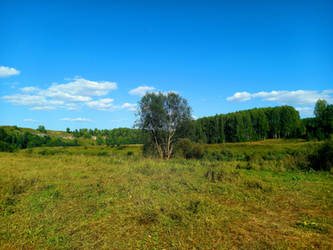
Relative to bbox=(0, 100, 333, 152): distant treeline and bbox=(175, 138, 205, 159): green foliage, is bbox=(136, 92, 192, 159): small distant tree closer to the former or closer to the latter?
bbox=(175, 138, 205, 159): green foliage

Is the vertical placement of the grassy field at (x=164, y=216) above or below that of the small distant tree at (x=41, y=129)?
below

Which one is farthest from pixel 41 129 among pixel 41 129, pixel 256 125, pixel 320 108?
pixel 320 108

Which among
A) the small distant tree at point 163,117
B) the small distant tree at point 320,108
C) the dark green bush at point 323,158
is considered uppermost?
the small distant tree at point 320,108

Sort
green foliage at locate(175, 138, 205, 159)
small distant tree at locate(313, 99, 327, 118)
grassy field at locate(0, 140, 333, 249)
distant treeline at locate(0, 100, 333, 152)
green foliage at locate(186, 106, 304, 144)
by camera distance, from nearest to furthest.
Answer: grassy field at locate(0, 140, 333, 249) < green foliage at locate(175, 138, 205, 159) < distant treeline at locate(0, 100, 333, 152) < small distant tree at locate(313, 99, 327, 118) < green foliage at locate(186, 106, 304, 144)

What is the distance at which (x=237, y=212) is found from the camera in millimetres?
6637

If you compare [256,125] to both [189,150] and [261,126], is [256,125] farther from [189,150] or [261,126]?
[189,150]

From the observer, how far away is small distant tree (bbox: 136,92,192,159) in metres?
32.0

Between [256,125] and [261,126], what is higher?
[256,125]

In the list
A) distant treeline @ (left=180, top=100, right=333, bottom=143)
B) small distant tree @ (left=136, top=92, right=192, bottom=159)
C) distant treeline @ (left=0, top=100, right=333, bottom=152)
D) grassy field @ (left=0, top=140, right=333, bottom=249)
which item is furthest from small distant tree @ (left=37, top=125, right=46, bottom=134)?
grassy field @ (left=0, top=140, right=333, bottom=249)

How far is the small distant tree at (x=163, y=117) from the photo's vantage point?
3200cm

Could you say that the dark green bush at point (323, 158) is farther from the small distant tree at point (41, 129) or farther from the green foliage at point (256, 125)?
the small distant tree at point (41, 129)

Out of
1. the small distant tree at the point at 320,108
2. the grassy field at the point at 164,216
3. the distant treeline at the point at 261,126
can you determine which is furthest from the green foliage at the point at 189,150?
the small distant tree at the point at 320,108

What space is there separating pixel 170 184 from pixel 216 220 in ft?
15.0

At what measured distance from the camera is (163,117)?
105ft
